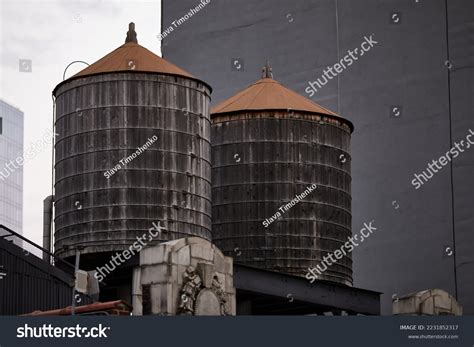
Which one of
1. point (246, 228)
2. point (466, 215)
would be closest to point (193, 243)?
point (246, 228)

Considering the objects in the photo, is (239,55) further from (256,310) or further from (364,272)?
(256,310)

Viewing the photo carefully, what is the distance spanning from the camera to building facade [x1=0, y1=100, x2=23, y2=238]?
140875 mm

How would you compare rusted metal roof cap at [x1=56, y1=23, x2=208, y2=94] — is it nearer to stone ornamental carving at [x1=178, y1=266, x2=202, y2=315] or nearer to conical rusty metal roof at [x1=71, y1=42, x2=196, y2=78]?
conical rusty metal roof at [x1=71, y1=42, x2=196, y2=78]

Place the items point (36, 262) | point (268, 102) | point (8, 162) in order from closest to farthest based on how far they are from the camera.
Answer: point (36, 262) < point (268, 102) < point (8, 162)

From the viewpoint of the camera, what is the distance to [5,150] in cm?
14350

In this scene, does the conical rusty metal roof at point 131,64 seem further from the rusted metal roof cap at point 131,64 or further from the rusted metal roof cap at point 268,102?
the rusted metal roof cap at point 268,102

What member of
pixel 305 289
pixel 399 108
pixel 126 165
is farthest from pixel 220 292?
pixel 399 108

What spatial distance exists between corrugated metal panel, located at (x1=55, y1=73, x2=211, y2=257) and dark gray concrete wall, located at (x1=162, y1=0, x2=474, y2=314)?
15246mm

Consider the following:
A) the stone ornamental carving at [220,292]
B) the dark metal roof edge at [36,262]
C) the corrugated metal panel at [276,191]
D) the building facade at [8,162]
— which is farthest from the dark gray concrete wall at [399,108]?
the building facade at [8,162]

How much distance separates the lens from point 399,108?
50.9 metres

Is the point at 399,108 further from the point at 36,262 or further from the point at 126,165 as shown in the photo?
the point at 36,262

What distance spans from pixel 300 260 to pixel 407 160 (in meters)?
12.0

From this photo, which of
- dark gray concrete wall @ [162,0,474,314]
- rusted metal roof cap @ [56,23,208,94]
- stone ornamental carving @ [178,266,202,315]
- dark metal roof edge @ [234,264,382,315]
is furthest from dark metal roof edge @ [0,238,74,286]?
dark gray concrete wall @ [162,0,474,314]

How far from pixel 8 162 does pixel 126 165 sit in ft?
365
